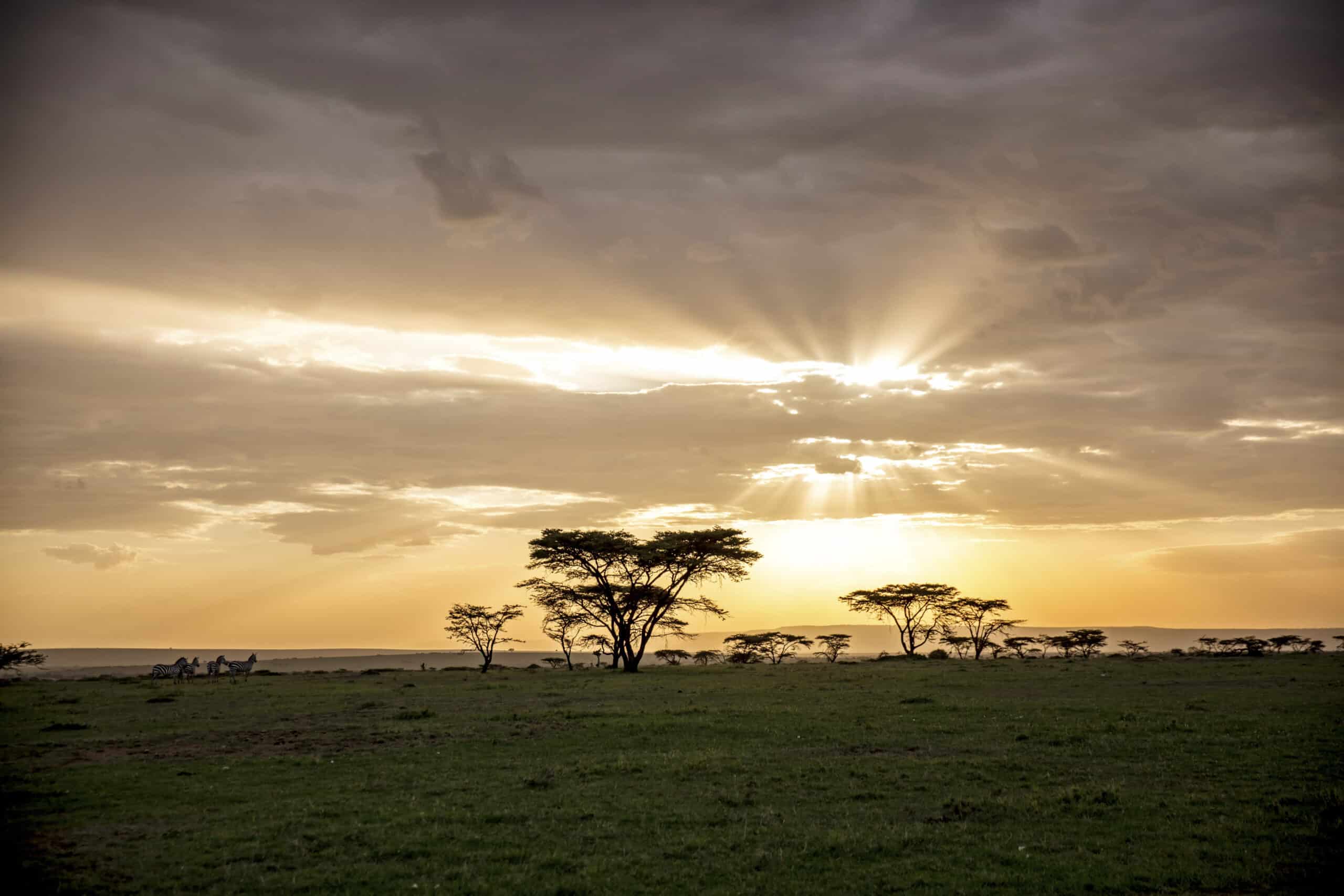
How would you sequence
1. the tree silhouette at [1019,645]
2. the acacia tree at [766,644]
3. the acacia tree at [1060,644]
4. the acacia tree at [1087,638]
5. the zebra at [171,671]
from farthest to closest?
the acacia tree at [766,644], the tree silhouette at [1019,645], the acacia tree at [1060,644], the acacia tree at [1087,638], the zebra at [171,671]

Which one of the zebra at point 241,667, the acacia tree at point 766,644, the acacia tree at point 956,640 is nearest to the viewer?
the zebra at point 241,667

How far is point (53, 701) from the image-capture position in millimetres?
42031

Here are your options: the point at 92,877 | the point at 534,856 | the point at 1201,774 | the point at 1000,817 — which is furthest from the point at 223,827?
the point at 1201,774

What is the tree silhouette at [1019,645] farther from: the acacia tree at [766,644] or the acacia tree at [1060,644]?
the acacia tree at [766,644]

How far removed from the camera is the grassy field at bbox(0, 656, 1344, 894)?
13523mm

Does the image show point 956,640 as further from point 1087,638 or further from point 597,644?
point 597,644

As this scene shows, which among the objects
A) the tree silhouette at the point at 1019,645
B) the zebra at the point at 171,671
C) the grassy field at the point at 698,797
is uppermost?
the zebra at the point at 171,671

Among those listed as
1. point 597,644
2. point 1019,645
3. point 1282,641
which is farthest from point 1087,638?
point 597,644

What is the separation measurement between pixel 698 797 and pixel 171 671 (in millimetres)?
58274

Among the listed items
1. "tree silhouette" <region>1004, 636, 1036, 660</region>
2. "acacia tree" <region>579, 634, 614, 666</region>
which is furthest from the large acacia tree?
"tree silhouette" <region>1004, 636, 1036, 660</region>

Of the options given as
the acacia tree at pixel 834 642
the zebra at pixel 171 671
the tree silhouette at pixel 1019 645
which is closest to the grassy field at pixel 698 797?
the zebra at pixel 171 671

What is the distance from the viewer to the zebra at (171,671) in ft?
187

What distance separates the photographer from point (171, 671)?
61812mm

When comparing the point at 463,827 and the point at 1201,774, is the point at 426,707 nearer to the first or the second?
the point at 463,827
